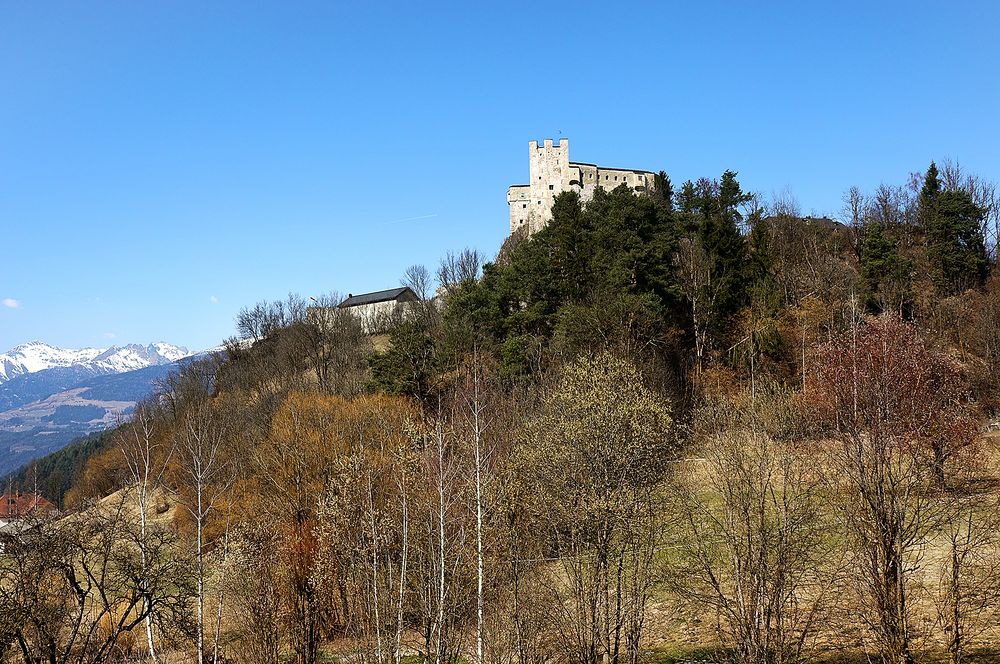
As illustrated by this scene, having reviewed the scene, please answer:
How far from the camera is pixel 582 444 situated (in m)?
16.6

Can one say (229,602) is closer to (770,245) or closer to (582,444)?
(582,444)

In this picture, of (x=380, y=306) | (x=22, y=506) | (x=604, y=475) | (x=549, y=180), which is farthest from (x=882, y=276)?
(x=22, y=506)

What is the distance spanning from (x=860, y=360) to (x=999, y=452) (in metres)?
17.4

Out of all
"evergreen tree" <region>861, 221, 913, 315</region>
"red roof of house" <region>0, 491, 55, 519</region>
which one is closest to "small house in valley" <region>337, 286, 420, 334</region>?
"red roof of house" <region>0, 491, 55, 519</region>

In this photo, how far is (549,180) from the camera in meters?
81.4

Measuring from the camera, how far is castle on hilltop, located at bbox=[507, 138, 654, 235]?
81.1 meters

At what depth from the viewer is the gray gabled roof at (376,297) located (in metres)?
78.0

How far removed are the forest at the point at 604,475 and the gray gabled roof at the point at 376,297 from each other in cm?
1217

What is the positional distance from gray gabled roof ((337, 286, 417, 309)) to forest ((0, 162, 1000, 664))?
1217 cm

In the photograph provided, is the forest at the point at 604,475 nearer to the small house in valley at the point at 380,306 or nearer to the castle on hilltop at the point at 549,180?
the small house in valley at the point at 380,306

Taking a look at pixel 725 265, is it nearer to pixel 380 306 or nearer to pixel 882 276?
pixel 882 276

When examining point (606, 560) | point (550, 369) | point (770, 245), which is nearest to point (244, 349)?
point (550, 369)

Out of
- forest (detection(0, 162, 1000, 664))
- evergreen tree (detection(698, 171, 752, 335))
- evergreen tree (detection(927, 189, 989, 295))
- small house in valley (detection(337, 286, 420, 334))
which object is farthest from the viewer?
small house in valley (detection(337, 286, 420, 334))

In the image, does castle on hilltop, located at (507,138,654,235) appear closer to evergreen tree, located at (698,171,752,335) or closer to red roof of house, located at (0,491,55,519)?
evergreen tree, located at (698,171,752,335)
